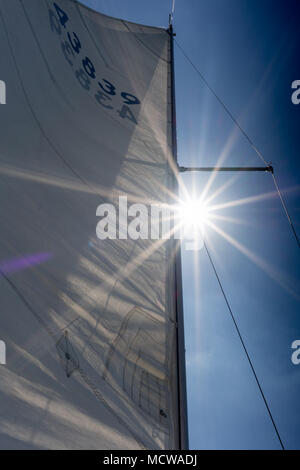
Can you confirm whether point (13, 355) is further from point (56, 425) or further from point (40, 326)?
point (56, 425)

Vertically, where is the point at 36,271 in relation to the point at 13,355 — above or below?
above

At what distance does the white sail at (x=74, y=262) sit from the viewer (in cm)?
142

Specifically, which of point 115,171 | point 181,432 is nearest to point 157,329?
point 181,432

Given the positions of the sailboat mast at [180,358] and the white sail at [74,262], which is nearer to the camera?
the white sail at [74,262]

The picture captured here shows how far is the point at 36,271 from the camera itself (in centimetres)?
175

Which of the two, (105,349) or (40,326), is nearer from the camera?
(40,326)

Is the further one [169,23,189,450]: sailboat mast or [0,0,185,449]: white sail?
[169,23,189,450]: sailboat mast

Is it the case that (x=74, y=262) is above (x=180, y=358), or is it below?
above

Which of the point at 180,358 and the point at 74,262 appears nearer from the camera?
the point at 74,262

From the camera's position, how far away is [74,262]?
2025 mm

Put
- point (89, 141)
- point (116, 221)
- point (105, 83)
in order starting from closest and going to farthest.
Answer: point (116, 221)
point (89, 141)
point (105, 83)

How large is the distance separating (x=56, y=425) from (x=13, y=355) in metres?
0.32

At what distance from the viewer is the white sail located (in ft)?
4.67

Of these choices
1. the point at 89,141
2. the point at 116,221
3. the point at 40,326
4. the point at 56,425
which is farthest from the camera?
the point at 89,141
